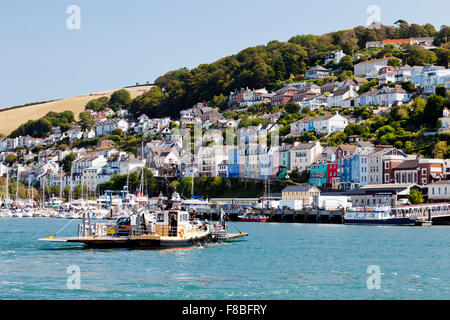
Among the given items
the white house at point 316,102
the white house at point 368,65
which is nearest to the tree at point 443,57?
the white house at point 368,65

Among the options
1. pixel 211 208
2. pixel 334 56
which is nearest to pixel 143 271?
pixel 211 208

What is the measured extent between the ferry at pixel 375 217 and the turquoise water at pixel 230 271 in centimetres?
2965

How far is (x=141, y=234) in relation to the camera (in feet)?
144

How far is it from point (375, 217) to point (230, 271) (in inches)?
1992

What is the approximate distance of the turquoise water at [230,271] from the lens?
27047 mm

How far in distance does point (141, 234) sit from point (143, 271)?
11411 millimetres

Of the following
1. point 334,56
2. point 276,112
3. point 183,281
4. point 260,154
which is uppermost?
point 334,56

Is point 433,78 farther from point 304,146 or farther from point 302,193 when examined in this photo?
point 302,193

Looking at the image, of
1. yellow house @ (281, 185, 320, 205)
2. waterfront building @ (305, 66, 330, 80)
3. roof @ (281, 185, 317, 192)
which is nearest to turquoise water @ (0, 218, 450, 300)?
yellow house @ (281, 185, 320, 205)

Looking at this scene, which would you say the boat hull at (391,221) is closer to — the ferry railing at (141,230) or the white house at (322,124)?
the ferry railing at (141,230)

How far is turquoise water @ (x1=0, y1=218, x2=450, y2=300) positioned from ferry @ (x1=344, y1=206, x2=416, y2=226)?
97.3 ft

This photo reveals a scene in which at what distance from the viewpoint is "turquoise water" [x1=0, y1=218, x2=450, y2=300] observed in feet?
88.7

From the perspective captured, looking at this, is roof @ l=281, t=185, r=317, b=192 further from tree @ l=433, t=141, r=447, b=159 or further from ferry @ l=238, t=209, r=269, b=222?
tree @ l=433, t=141, r=447, b=159
